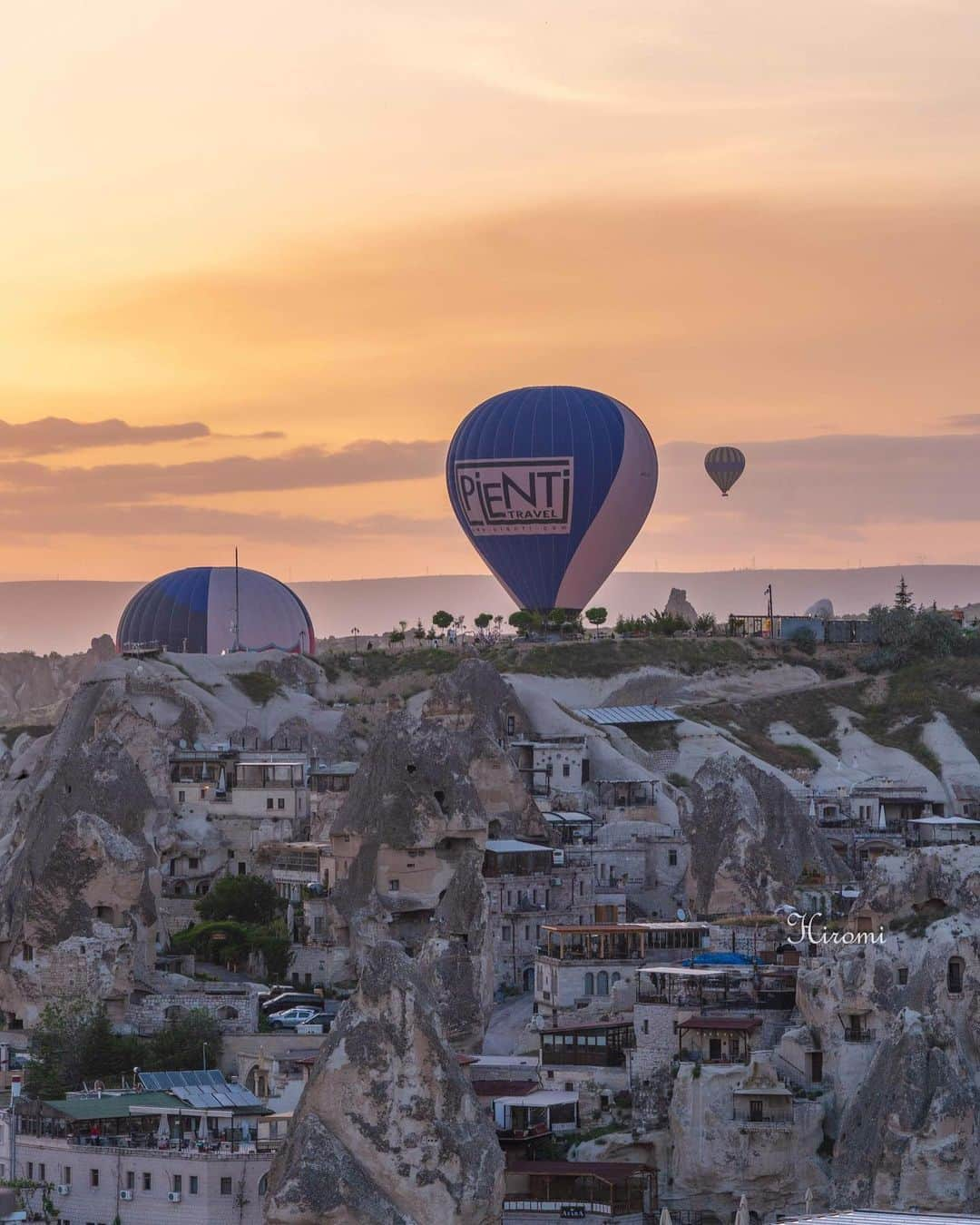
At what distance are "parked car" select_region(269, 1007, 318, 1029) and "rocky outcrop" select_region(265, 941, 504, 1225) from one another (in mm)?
23958

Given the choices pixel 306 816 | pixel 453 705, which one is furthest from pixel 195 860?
pixel 453 705

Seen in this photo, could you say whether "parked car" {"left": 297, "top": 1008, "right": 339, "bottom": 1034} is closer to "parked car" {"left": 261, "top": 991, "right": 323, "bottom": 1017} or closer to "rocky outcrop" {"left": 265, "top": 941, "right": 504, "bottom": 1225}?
"parked car" {"left": 261, "top": 991, "right": 323, "bottom": 1017}

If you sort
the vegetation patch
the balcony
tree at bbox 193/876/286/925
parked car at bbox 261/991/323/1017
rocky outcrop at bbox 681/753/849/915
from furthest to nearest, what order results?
the vegetation patch, tree at bbox 193/876/286/925, rocky outcrop at bbox 681/753/849/915, parked car at bbox 261/991/323/1017, the balcony

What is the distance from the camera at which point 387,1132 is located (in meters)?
69.9

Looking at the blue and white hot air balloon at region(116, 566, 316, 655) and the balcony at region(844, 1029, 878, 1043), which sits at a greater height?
the blue and white hot air balloon at region(116, 566, 316, 655)

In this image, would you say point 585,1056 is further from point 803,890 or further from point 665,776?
point 665,776

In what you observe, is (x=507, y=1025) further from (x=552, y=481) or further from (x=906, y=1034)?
(x=552, y=481)

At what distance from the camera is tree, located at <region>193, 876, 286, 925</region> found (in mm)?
111375

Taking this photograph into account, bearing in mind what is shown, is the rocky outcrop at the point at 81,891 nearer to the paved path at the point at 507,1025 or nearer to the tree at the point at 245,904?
the tree at the point at 245,904

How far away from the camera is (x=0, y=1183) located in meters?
79.4

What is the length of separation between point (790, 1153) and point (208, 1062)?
56.8 ft

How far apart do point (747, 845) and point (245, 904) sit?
16936mm

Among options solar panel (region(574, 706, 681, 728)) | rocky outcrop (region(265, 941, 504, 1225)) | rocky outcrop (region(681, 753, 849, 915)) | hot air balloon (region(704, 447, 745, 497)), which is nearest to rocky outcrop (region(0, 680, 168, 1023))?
rocky outcrop (region(681, 753, 849, 915))

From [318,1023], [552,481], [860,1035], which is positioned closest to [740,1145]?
[860,1035]
